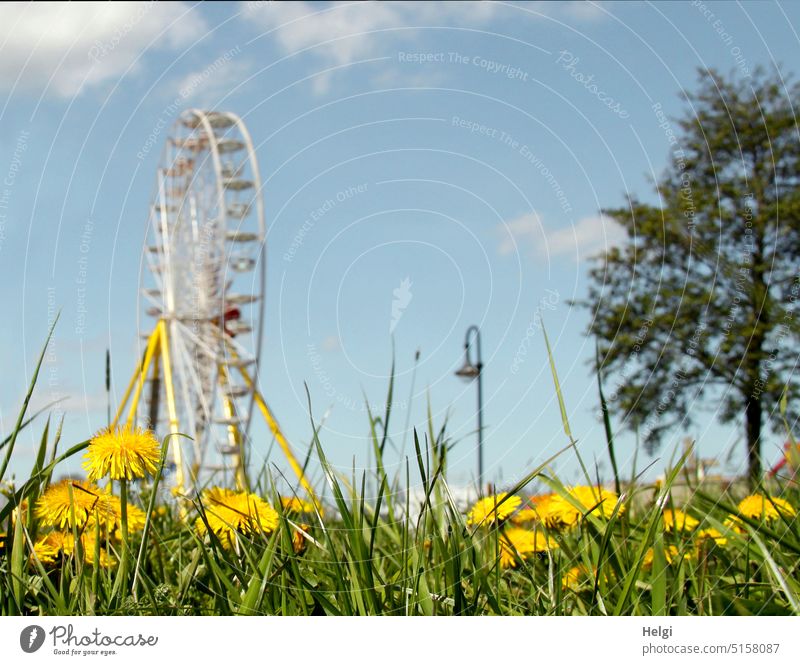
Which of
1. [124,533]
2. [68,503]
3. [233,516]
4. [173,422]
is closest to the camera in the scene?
[124,533]

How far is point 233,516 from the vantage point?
149 centimetres

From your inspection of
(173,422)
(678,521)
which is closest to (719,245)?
(678,521)

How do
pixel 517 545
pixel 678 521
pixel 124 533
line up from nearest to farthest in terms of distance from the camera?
pixel 124 533 < pixel 517 545 < pixel 678 521

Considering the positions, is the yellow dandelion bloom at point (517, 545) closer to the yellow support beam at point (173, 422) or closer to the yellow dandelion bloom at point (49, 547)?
the yellow support beam at point (173, 422)

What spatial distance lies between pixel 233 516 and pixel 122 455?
0.28m

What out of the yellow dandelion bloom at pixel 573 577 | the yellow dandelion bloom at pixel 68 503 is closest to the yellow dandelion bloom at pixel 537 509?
the yellow dandelion bloom at pixel 573 577

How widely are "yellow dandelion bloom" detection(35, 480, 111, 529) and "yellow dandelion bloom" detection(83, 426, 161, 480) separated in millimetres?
86

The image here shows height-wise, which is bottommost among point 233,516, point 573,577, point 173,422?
point 573,577

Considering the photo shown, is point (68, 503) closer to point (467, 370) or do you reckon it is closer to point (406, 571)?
point (406, 571)

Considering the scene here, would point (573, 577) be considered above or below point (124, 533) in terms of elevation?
below

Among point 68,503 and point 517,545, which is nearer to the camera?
point 68,503

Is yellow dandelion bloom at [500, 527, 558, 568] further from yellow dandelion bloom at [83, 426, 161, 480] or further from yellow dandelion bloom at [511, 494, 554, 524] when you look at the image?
yellow dandelion bloom at [83, 426, 161, 480]

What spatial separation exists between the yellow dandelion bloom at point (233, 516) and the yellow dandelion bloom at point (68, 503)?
0.17 metres

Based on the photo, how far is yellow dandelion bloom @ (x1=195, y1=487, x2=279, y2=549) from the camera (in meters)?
1.46
